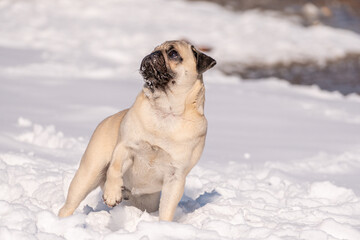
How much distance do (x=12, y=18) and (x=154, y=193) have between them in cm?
1077

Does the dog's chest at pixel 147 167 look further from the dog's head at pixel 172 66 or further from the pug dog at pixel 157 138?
the dog's head at pixel 172 66

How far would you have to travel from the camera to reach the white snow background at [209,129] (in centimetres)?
411

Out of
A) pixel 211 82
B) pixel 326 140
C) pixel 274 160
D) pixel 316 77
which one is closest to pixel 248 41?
pixel 316 77

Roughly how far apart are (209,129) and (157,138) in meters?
3.62

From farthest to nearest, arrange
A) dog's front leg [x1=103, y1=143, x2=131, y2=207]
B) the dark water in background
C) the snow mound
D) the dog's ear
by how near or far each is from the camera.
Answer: the dark water in background, the snow mound, the dog's ear, dog's front leg [x1=103, y1=143, x2=131, y2=207]

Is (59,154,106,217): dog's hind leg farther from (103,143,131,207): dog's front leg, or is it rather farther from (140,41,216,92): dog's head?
(140,41,216,92): dog's head

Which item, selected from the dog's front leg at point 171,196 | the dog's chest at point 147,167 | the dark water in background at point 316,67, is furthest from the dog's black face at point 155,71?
the dark water in background at point 316,67

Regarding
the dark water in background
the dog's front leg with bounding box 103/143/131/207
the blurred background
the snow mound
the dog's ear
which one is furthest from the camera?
the dark water in background

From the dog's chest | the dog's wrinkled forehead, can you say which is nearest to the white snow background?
the dog's chest

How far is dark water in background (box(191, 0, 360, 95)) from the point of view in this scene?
12.3 meters

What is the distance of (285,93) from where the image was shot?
10.3 metres

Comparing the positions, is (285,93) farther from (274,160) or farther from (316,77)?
(274,160)

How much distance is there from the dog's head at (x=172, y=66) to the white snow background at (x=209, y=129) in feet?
2.94

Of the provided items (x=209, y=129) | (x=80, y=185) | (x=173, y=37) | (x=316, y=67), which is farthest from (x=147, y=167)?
(x=173, y=37)
